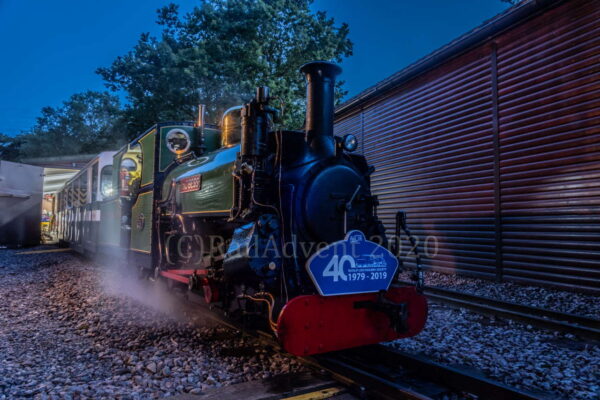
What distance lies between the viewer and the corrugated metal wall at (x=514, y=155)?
5.76 m

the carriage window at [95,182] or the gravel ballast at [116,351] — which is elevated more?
the carriage window at [95,182]

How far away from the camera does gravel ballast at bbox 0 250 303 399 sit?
303cm

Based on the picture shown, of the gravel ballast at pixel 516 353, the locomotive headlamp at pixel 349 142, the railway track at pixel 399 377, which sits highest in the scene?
the locomotive headlamp at pixel 349 142

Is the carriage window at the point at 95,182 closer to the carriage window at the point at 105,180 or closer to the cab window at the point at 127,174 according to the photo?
the carriage window at the point at 105,180

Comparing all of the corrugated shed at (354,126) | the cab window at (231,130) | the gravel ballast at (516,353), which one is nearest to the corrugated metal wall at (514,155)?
the corrugated shed at (354,126)

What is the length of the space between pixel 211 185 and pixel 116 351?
6.49ft

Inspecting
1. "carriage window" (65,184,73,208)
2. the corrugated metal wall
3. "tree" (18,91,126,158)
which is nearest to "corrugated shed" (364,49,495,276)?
the corrugated metal wall

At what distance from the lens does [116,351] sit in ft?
12.5

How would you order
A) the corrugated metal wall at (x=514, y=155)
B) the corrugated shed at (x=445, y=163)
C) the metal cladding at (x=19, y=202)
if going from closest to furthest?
the corrugated metal wall at (x=514, y=155) < the corrugated shed at (x=445, y=163) < the metal cladding at (x=19, y=202)

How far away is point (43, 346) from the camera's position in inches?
157

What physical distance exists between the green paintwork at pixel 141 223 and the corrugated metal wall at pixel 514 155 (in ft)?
19.2

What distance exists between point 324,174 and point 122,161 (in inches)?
206

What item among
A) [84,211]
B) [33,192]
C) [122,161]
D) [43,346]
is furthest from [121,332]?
[33,192]

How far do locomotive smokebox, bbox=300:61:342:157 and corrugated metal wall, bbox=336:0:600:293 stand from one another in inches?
175
